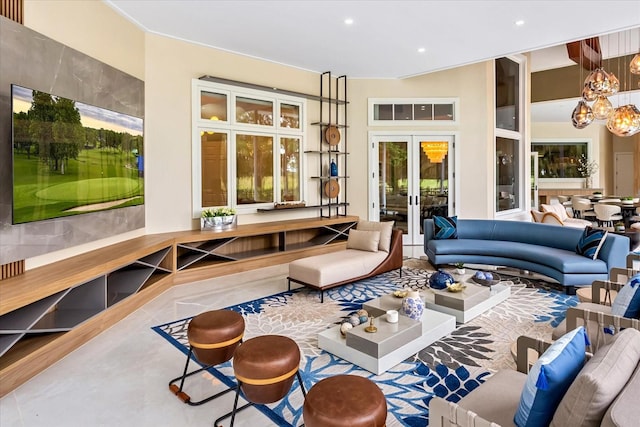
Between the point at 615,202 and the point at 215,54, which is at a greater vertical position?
the point at 215,54

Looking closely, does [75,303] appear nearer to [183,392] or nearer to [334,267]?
[183,392]

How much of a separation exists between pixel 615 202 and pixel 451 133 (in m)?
6.09

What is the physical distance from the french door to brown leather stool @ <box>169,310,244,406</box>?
5913 mm

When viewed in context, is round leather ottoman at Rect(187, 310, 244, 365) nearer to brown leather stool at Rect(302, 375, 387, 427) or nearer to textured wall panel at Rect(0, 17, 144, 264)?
brown leather stool at Rect(302, 375, 387, 427)

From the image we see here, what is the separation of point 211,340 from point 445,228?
4574 millimetres

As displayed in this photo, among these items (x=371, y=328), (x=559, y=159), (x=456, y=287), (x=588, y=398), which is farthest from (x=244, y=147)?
(x=559, y=159)

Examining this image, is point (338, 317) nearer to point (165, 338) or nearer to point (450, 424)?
point (165, 338)

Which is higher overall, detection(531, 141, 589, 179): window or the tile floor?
detection(531, 141, 589, 179): window

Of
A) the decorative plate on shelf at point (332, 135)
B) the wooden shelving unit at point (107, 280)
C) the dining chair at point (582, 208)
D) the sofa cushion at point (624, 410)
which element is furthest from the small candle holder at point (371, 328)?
the dining chair at point (582, 208)

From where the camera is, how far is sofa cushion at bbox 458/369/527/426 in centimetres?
171

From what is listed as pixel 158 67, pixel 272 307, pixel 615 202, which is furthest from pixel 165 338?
Result: pixel 615 202

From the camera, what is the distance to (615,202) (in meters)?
10.6

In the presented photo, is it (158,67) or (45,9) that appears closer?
(45,9)

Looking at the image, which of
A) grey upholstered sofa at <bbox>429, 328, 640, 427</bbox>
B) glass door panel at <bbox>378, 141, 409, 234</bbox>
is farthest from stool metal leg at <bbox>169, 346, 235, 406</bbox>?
glass door panel at <bbox>378, 141, 409, 234</bbox>
